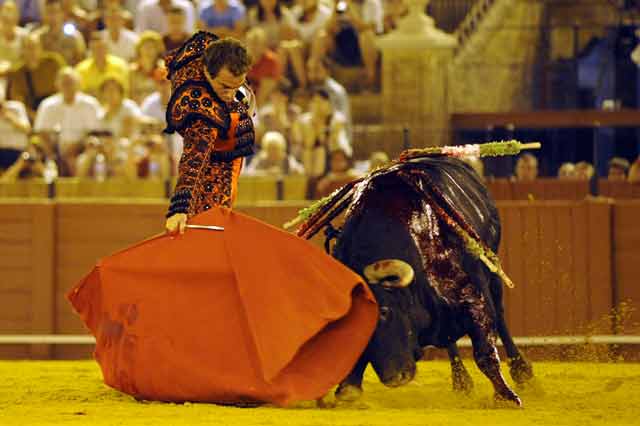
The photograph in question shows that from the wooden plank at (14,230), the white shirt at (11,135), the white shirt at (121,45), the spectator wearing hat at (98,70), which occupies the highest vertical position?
the white shirt at (121,45)

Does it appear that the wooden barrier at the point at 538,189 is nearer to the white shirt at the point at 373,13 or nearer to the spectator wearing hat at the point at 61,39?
the white shirt at the point at 373,13

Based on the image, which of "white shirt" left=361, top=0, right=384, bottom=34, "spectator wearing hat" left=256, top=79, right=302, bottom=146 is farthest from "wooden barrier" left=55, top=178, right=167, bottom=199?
"white shirt" left=361, top=0, right=384, bottom=34

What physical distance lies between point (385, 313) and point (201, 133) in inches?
41.7

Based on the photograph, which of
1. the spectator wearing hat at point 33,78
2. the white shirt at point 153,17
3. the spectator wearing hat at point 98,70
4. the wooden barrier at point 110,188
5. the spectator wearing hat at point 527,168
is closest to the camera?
the wooden barrier at point 110,188

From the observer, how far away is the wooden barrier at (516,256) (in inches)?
375

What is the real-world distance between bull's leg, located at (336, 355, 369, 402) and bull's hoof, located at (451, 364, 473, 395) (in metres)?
0.81

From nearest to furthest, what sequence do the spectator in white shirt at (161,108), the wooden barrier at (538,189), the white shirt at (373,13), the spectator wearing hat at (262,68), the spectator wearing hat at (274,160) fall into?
the wooden barrier at (538,189) → the spectator wearing hat at (274,160) → the spectator in white shirt at (161,108) → the spectator wearing hat at (262,68) → the white shirt at (373,13)

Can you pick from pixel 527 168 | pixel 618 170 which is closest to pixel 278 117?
pixel 527 168

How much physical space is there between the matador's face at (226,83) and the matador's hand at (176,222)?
1.70 feet

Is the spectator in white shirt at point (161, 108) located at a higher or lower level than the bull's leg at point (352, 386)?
higher

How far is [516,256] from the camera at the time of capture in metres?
9.53

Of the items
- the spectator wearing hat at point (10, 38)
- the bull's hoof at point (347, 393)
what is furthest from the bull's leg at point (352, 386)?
the spectator wearing hat at point (10, 38)

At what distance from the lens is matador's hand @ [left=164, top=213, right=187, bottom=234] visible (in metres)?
6.66

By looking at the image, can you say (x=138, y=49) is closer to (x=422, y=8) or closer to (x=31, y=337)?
(x=422, y=8)
